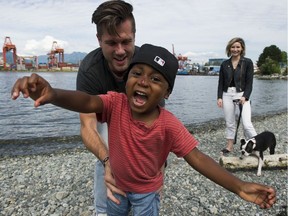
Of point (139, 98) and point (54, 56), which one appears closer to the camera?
point (139, 98)

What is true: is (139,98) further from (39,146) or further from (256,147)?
(39,146)

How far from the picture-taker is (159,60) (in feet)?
7.00

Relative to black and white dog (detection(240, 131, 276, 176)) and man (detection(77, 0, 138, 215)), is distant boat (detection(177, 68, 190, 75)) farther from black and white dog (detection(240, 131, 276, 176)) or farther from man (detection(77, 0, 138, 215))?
man (detection(77, 0, 138, 215))

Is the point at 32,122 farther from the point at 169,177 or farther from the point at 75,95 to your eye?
the point at 75,95

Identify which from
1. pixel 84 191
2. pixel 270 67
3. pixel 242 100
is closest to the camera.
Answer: pixel 84 191

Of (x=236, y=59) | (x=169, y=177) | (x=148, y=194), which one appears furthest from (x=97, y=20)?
(x=236, y=59)

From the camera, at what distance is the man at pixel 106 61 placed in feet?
9.13

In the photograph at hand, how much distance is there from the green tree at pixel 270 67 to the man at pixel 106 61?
103127 millimetres

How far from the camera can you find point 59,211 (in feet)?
15.8

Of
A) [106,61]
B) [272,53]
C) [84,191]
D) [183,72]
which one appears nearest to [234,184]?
[106,61]

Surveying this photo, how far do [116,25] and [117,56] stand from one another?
0.34 meters

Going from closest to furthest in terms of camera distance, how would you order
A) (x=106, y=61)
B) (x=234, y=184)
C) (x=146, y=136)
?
(x=234, y=184) → (x=146, y=136) → (x=106, y=61)

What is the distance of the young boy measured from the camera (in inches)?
83.3

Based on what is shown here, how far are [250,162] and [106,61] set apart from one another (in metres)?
4.84
